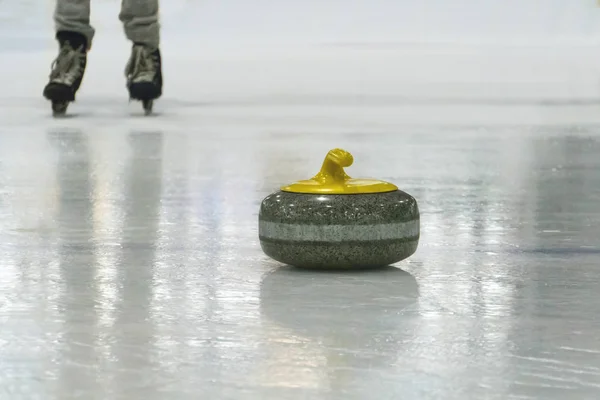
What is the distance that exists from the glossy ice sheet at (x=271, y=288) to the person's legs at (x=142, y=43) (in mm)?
1463

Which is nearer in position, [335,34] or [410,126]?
[410,126]

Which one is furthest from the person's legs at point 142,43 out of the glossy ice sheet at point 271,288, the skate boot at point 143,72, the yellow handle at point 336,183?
the yellow handle at point 336,183

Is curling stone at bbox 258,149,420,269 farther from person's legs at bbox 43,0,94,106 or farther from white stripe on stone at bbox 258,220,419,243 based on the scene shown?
person's legs at bbox 43,0,94,106

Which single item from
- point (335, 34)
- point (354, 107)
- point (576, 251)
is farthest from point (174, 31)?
point (576, 251)

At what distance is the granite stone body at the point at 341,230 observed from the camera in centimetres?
225

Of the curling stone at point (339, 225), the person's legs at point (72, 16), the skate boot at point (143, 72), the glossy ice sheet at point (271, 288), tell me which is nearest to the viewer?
the glossy ice sheet at point (271, 288)

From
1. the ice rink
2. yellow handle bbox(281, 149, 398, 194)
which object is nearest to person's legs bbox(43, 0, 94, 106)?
the ice rink

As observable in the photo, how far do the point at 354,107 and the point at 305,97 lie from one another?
29.5 inches

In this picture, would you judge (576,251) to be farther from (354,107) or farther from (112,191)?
(354,107)

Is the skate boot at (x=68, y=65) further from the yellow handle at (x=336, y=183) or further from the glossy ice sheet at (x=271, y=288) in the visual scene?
the yellow handle at (x=336, y=183)

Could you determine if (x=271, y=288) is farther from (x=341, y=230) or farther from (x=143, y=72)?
(x=143, y=72)

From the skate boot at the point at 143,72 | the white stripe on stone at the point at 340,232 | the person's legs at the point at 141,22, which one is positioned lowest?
the white stripe on stone at the point at 340,232

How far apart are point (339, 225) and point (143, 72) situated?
3.98 m

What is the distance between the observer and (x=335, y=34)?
11.3m
